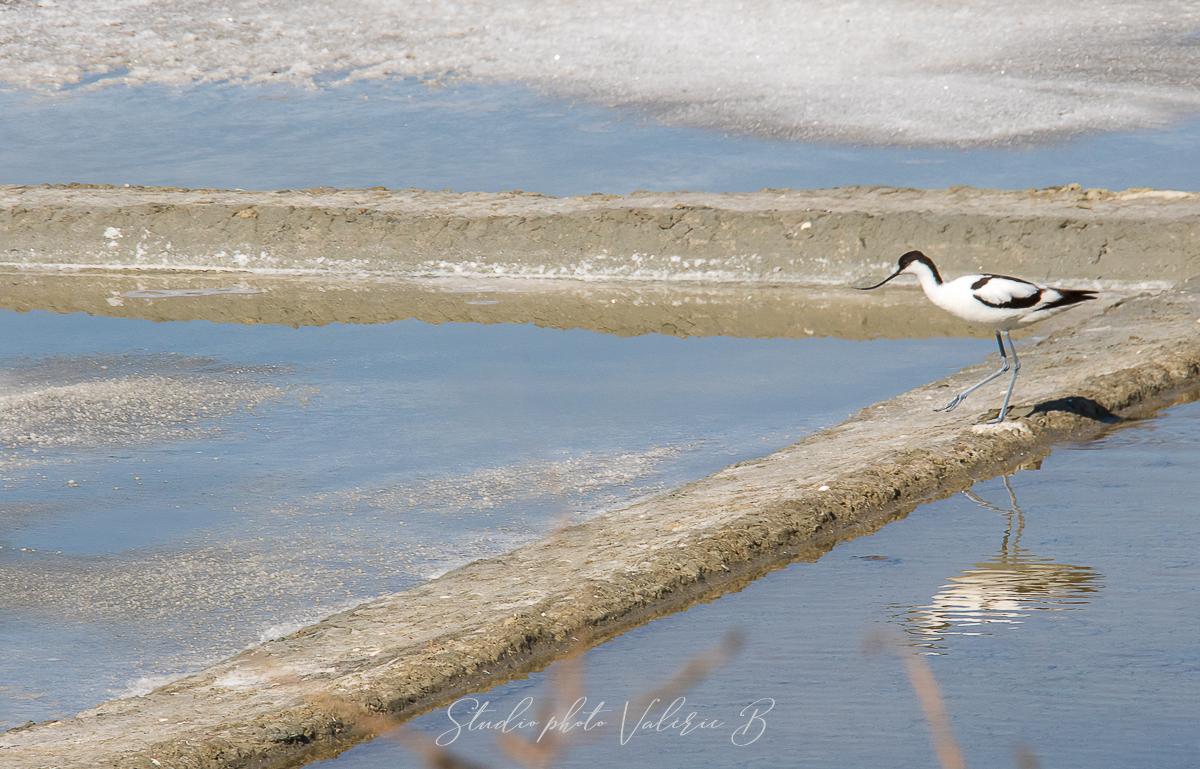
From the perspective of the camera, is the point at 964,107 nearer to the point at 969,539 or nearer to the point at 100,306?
the point at 100,306

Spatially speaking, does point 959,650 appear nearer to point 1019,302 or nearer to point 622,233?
point 1019,302

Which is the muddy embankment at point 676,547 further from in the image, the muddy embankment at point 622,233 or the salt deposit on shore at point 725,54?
the salt deposit on shore at point 725,54

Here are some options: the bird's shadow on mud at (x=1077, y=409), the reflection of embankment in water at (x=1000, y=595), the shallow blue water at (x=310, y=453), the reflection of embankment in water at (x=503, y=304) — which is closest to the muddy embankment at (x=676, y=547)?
the bird's shadow on mud at (x=1077, y=409)

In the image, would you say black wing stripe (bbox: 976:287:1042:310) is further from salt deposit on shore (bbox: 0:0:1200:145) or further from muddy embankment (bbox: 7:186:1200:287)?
salt deposit on shore (bbox: 0:0:1200:145)

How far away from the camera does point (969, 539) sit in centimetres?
589

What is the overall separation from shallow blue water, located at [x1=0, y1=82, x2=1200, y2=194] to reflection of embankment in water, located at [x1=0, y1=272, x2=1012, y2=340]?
2.52 metres

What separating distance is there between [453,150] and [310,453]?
27.6 ft

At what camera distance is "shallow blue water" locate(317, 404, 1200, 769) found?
4238 mm

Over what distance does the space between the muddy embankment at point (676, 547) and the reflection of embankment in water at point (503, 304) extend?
96 cm

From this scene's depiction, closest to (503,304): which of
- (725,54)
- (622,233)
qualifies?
(622,233)

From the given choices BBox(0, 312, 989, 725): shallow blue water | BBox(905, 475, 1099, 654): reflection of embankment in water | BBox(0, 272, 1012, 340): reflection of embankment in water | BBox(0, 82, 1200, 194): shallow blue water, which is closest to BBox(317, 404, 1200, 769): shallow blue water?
BBox(905, 475, 1099, 654): reflection of embankment in water

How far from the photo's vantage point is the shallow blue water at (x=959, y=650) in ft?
13.9

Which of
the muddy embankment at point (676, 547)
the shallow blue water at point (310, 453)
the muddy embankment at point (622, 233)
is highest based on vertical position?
the muddy embankment at point (622, 233)

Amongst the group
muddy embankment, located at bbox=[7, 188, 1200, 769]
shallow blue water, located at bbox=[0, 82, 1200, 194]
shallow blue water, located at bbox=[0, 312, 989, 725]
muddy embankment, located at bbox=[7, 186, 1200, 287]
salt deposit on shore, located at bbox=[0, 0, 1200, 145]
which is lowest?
shallow blue water, located at bbox=[0, 312, 989, 725]
